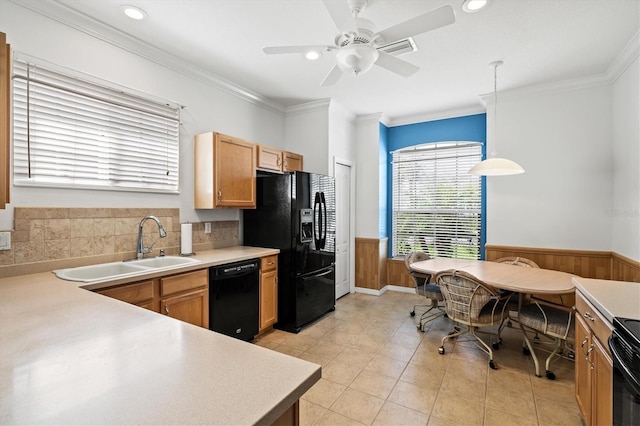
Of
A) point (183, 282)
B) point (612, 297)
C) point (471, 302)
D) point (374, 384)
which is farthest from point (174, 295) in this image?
point (612, 297)

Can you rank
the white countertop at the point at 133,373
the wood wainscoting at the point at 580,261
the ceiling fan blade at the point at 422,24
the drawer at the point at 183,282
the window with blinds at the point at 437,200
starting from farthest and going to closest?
the window with blinds at the point at 437,200 → the wood wainscoting at the point at 580,261 → the drawer at the point at 183,282 → the ceiling fan blade at the point at 422,24 → the white countertop at the point at 133,373

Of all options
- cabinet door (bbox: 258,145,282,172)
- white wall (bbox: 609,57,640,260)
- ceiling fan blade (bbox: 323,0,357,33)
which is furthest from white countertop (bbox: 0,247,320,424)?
white wall (bbox: 609,57,640,260)

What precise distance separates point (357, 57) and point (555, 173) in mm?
3215

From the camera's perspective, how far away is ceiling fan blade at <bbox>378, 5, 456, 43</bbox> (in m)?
1.70

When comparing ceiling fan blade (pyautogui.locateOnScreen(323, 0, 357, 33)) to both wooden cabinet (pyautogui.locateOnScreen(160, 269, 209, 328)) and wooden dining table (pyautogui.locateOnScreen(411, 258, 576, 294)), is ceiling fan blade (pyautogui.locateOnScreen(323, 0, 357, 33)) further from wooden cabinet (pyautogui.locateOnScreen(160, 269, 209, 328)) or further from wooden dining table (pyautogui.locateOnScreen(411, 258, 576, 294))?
wooden dining table (pyautogui.locateOnScreen(411, 258, 576, 294))

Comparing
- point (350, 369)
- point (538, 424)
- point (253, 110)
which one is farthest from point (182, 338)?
point (253, 110)

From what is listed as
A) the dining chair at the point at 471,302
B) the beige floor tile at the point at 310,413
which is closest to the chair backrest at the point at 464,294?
the dining chair at the point at 471,302

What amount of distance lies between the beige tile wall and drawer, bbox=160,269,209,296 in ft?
2.12

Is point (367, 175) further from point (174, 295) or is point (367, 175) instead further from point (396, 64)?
point (174, 295)

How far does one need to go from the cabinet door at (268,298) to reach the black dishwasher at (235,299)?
8 cm

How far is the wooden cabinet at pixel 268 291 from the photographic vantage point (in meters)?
3.23

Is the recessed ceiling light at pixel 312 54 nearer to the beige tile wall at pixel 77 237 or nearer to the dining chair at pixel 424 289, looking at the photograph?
the beige tile wall at pixel 77 237

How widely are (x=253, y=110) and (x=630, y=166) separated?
420cm

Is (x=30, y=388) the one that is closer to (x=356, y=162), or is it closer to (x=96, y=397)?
(x=96, y=397)
